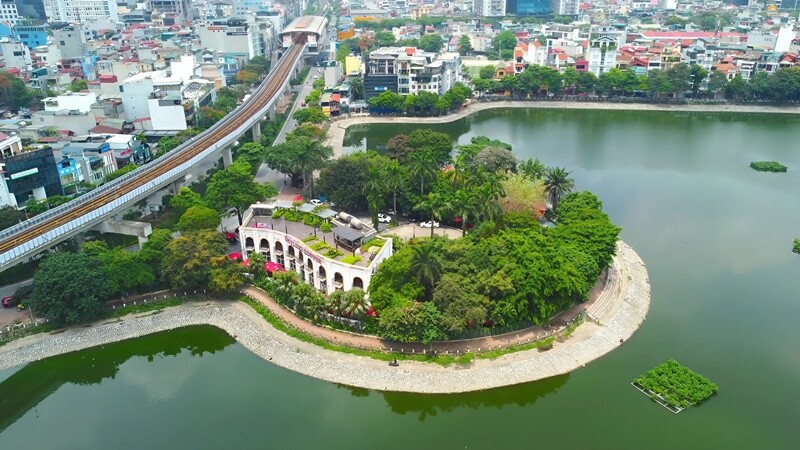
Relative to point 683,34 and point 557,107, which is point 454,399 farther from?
point 683,34

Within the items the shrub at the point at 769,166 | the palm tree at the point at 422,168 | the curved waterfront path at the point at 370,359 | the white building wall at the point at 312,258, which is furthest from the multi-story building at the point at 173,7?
the shrub at the point at 769,166

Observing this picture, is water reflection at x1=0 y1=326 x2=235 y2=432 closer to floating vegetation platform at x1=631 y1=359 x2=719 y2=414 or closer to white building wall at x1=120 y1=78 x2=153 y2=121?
floating vegetation platform at x1=631 y1=359 x2=719 y2=414

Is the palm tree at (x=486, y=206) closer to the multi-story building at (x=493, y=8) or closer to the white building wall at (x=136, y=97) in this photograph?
the white building wall at (x=136, y=97)

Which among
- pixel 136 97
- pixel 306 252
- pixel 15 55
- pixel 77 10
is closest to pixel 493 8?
pixel 77 10

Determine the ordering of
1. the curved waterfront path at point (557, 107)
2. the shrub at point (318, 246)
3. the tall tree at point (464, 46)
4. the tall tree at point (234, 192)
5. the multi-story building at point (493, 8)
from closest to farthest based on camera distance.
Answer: the shrub at point (318, 246) < the tall tree at point (234, 192) < the curved waterfront path at point (557, 107) < the tall tree at point (464, 46) < the multi-story building at point (493, 8)

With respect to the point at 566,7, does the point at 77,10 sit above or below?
above
